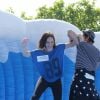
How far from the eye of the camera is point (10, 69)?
4.04 metres

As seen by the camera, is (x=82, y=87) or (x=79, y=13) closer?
(x=82, y=87)

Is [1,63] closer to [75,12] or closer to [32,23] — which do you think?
[32,23]

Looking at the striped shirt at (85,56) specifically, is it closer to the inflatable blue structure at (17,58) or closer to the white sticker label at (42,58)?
the white sticker label at (42,58)

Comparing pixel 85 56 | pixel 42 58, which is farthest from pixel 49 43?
pixel 85 56

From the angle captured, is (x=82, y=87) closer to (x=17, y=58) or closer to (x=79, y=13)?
(x=17, y=58)

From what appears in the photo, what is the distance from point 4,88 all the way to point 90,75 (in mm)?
930

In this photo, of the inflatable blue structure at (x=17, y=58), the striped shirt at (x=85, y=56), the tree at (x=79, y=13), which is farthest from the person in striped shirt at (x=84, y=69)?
the tree at (x=79, y=13)

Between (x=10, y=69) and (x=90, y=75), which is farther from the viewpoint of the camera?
(x=10, y=69)

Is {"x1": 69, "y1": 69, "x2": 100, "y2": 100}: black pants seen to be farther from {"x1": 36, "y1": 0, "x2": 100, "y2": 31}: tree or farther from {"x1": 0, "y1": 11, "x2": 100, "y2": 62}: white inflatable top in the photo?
{"x1": 36, "y1": 0, "x2": 100, "y2": 31}: tree

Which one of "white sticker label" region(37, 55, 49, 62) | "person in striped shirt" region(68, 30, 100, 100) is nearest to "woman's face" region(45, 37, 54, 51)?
"white sticker label" region(37, 55, 49, 62)

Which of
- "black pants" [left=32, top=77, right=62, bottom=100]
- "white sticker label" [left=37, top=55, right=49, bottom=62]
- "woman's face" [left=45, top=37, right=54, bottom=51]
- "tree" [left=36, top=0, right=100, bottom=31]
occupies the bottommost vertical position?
"black pants" [left=32, top=77, right=62, bottom=100]

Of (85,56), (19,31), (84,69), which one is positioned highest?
(19,31)

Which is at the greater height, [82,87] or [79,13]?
[79,13]

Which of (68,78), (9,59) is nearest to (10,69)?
(9,59)
